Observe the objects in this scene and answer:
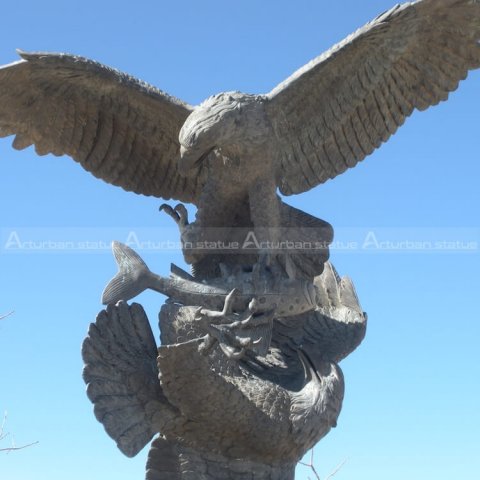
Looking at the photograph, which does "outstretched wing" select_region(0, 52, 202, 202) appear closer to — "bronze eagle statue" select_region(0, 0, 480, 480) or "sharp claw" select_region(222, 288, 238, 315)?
"bronze eagle statue" select_region(0, 0, 480, 480)

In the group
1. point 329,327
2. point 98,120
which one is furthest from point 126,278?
point 329,327

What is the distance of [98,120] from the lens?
6504 millimetres

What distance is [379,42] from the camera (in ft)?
19.7

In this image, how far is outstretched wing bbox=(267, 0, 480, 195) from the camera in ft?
19.7

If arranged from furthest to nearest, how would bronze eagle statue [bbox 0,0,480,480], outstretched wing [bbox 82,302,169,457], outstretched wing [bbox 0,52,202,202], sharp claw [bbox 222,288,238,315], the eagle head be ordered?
outstretched wing [bbox 0,52,202,202]
the eagle head
bronze eagle statue [bbox 0,0,480,480]
outstretched wing [bbox 82,302,169,457]
sharp claw [bbox 222,288,238,315]

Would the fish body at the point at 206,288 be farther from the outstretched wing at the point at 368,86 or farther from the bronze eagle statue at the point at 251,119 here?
the outstretched wing at the point at 368,86

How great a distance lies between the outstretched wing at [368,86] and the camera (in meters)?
6.00

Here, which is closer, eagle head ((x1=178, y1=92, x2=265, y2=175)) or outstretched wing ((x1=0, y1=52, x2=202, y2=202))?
eagle head ((x1=178, y1=92, x2=265, y2=175))

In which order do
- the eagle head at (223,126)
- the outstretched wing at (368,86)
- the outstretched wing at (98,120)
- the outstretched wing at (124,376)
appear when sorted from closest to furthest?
1. the outstretched wing at (124,376)
2. the eagle head at (223,126)
3. the outstretched wing at (368,86)
4. the outstretched wing at (98,120)

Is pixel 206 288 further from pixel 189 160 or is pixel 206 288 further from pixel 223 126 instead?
pixel 223 126

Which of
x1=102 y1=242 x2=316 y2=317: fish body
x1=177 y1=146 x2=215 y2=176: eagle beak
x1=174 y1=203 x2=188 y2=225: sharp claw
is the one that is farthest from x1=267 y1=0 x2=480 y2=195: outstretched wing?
x1=102 y1=242 x2=316 y2=317: fish body

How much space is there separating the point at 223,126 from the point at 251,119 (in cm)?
19

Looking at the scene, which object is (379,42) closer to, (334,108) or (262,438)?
(334,108)

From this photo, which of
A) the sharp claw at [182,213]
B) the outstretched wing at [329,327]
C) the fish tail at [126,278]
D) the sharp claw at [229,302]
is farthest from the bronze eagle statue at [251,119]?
the sharp claw at [229,302]
